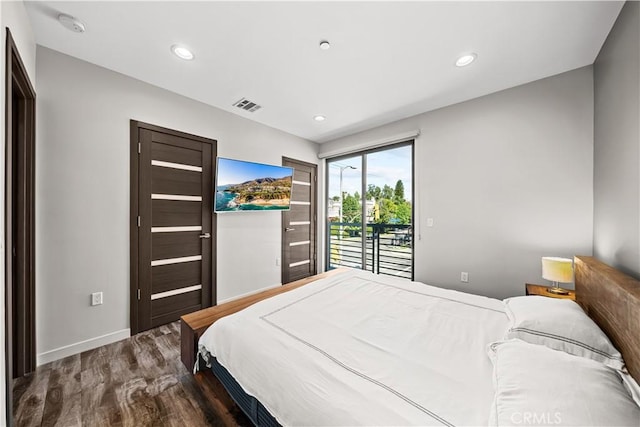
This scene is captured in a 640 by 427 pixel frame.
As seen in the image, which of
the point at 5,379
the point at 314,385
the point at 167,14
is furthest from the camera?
the point at 167,14

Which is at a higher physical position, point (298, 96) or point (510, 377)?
point (298, 96)

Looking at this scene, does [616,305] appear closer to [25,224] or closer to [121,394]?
[121,394]

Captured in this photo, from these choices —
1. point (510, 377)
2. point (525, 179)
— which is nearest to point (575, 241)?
point (525, 179)

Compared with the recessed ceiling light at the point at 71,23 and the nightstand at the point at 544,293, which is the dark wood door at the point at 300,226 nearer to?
the recessed ceiling light at the point at 71,23

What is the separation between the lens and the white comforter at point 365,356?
89cm

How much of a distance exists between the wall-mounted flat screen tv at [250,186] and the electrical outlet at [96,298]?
129 cm

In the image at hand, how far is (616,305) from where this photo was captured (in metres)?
1.17

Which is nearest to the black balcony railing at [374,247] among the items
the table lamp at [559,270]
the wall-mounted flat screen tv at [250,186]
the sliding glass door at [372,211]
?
the sliding glass door at [372,211]

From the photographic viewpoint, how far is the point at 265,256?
12.1 feet

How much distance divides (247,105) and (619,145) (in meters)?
3.32

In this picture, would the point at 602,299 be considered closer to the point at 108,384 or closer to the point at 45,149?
the point at 108,384


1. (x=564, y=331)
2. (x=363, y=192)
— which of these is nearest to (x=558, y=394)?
(x=564, y=331)

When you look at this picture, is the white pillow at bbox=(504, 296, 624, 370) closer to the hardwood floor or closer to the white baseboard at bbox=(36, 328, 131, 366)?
the hardwood floor

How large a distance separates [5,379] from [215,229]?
76.7 inches
